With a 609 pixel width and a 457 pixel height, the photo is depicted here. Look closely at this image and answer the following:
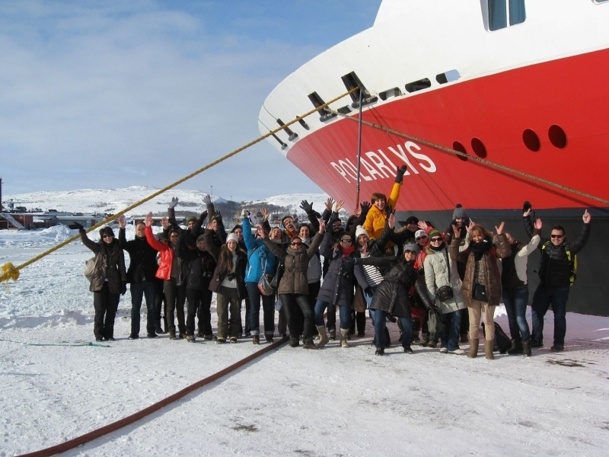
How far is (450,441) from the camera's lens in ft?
11.5

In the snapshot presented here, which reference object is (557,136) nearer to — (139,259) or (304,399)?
(304,399)

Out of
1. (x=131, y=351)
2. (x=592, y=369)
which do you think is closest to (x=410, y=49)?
(x=592, y=369)

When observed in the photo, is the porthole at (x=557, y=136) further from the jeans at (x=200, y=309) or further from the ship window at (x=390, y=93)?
the jeans at (x=200, y=309)

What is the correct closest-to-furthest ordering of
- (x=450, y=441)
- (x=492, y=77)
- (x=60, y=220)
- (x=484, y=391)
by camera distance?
(x=450, y=441)
(x=484, y=391)
(x=492, y=77)
(x=60, y=220)

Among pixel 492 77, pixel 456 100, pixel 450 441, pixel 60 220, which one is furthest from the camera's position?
pixel 60 220

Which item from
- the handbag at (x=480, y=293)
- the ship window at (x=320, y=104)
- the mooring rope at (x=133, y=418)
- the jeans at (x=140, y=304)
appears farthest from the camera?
the ship window at (x=320, y=104)

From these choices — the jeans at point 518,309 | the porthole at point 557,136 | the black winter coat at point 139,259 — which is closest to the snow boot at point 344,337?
the jeans at point 518,309

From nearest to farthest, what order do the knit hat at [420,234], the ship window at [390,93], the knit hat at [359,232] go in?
1. the knit hat at [420,234]
2. the knit hat at [359,232]
3. the ship window at [390,93]

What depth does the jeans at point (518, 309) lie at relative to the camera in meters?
A: 5.82

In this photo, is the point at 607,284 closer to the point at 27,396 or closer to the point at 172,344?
the point at 172,344

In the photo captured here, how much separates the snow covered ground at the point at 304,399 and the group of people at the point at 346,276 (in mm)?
323

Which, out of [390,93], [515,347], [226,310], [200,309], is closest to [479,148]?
[390,93]

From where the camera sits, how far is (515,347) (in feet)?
19.5

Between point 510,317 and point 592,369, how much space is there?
3.05ft
